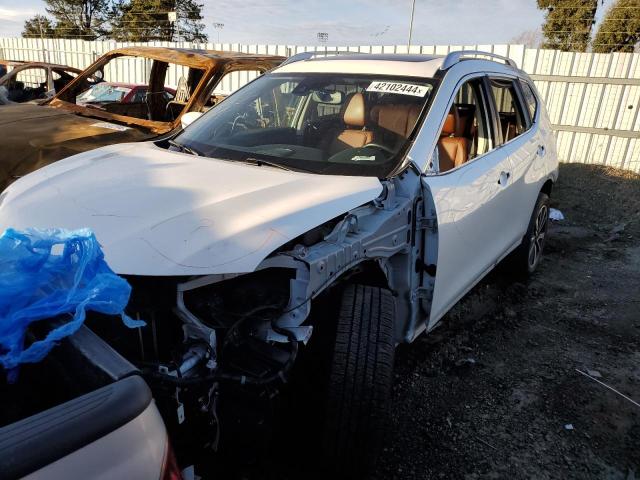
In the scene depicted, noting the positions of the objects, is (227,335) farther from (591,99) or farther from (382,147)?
(591,99)

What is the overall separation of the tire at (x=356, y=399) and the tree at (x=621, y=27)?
81.3ft

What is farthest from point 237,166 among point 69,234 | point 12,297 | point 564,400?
point 564,400

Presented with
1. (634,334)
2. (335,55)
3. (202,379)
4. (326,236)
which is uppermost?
(335,55)

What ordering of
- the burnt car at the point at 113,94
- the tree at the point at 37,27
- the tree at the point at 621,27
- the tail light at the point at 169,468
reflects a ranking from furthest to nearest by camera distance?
the tree at the point at 37,27 → the tree at the point at 621,27 → the burnt car at the point at 113,94 → the tail light at the point at 169,468

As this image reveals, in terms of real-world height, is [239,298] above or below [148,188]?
below

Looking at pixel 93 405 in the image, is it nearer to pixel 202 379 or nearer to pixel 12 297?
pixel 12 297

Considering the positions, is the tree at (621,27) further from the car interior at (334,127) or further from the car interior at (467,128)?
the car interior at (334,127)

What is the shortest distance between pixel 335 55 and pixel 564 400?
271 centimetres

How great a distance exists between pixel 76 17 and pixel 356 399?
154 ft

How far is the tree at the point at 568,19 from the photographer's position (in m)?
24.8

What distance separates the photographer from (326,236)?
2152 mm

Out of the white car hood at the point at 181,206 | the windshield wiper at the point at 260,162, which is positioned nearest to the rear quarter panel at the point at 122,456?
the white car hood at the point at 181,206

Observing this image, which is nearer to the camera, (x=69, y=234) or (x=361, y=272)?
(x=69, y=234)

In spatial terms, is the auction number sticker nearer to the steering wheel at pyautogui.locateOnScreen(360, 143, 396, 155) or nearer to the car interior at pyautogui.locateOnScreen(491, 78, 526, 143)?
the steering wheel at pyautogui.locateOnScreen(360, 143, 396, 155)
